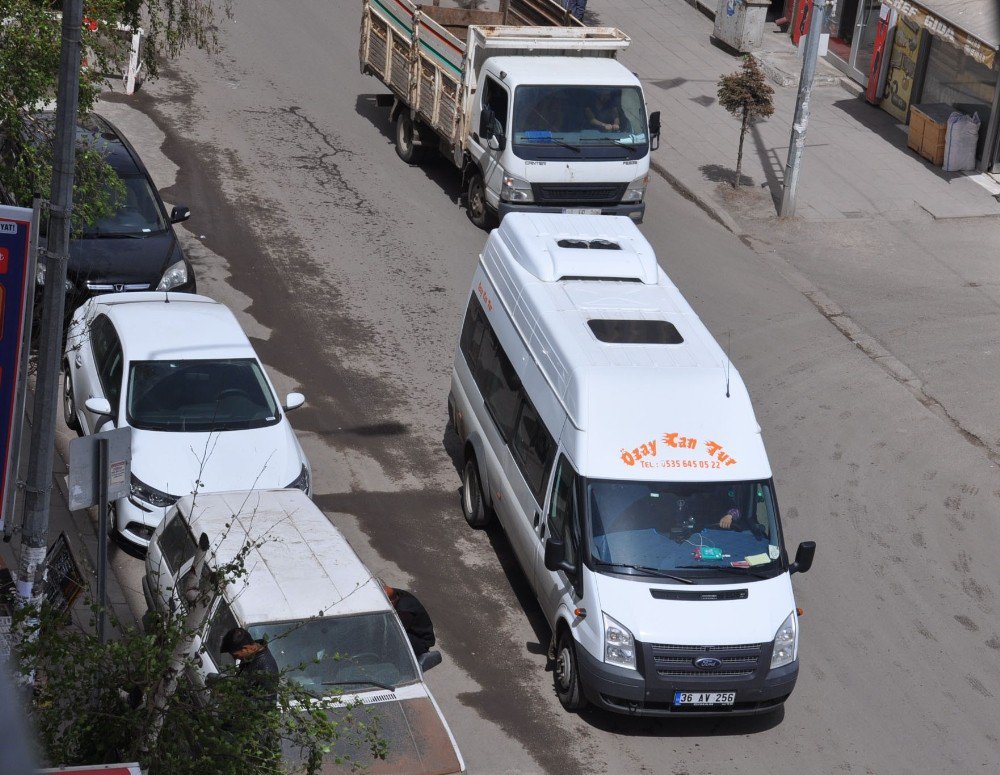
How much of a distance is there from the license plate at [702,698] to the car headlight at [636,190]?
1000 cm

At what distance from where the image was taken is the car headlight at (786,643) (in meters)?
9.41

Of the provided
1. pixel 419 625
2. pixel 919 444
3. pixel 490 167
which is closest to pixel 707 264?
pixel 490 167

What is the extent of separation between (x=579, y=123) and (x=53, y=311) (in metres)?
11.4

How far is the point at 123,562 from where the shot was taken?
1109cm

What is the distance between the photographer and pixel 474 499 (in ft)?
40.0

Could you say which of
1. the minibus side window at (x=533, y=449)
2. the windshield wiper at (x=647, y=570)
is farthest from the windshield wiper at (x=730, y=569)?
the minibus side window at (x=533, y=449)

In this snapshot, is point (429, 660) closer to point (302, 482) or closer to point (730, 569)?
point (730, 569)

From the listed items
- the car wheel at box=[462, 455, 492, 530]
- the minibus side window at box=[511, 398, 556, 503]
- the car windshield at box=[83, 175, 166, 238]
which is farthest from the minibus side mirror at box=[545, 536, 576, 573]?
the car windshield at box=[83, 175, 166, 238]

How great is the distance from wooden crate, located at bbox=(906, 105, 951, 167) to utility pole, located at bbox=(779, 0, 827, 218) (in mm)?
3717

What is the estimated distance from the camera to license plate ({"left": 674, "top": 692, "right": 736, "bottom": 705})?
30.3ft

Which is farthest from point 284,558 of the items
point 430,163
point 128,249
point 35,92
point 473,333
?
point 430,163

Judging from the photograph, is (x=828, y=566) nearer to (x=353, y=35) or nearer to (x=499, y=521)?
(x=499, y=521)

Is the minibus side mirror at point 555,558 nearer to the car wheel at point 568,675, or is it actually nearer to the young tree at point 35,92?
the car wheel at point 568,675

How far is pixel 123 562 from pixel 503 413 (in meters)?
3.65
